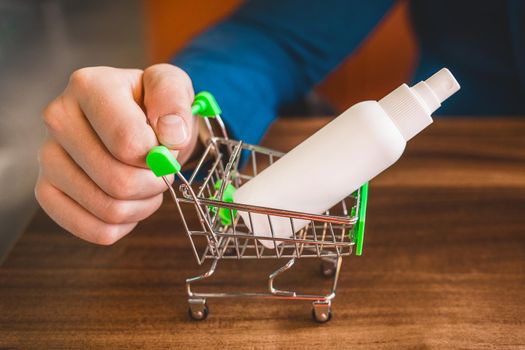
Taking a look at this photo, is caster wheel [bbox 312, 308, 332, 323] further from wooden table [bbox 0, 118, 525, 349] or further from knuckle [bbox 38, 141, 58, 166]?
knuckle [bbox 38, 141, 58, 166]

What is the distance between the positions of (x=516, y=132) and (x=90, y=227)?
0.58 m

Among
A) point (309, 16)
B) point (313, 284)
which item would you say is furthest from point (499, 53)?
point (313, 284)

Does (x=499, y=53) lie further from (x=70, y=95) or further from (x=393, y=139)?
(x=70, y=95)

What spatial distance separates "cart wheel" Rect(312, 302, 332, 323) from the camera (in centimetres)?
46

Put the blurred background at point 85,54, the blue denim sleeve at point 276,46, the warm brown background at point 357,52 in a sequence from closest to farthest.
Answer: the blurred background at point 85,54
the blue denim sleeve at point 276,46
the warm brown background at point 357,52

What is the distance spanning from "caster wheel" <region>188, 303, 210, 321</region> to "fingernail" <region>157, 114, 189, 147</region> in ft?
0.49

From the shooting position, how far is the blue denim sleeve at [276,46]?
72cm

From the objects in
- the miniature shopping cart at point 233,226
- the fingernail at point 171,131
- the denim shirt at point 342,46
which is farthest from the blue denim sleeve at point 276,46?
the fingernail at point 171,131

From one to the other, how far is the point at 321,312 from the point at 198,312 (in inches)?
4.3

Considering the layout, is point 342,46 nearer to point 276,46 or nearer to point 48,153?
point 276,46

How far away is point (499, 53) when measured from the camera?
862 millimetres

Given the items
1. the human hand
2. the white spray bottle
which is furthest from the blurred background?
the white spray bottle

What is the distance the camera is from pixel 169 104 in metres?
0.46

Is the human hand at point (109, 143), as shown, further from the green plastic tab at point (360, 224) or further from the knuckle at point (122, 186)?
the green plastic tab at point (360, 224)
